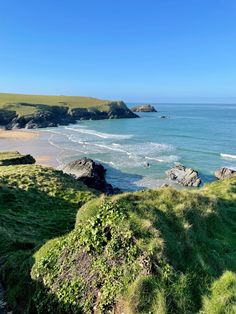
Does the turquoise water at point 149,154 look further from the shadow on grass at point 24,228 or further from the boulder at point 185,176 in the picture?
the shadow on grass at point 24,228

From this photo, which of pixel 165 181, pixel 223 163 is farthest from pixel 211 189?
pixel 223 163

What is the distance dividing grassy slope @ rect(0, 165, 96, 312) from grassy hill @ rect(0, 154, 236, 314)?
7cm

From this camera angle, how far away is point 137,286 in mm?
9711

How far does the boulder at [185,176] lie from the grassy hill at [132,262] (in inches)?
1250

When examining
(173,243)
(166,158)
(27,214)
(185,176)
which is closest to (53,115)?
Answer: (166,158)

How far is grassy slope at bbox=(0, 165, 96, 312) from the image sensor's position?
1201 cm

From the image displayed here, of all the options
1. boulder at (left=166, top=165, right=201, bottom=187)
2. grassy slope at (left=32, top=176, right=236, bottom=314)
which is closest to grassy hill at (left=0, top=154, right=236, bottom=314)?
grassy slope at (left=32, top=176, right=236, bottom=314)

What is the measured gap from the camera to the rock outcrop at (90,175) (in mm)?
43188

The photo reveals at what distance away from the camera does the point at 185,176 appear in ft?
159

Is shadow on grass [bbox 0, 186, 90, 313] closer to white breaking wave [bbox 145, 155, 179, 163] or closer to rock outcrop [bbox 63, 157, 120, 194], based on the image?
rock outcrop [bbox 63, 157, 120, 194]

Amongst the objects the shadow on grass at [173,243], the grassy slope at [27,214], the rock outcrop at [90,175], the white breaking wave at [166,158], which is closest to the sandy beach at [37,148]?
the rock outcrop at [90,175]

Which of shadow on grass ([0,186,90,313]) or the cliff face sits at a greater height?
shadow on grass ([0,186,90,313])

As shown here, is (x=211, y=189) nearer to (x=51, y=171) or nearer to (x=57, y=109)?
(x=51, y=171)

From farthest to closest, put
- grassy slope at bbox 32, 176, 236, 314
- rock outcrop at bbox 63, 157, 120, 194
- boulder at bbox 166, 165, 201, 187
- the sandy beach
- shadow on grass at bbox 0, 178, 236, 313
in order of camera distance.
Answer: the sandy beach
boulder at bbox 166, 165, 201, 187
rock outcrop at bbox 63, 157, 120, 194
shadow on grass at bbox 0, 178, 236, 313
grassy slope at bbox 32, 176, 236, 314
